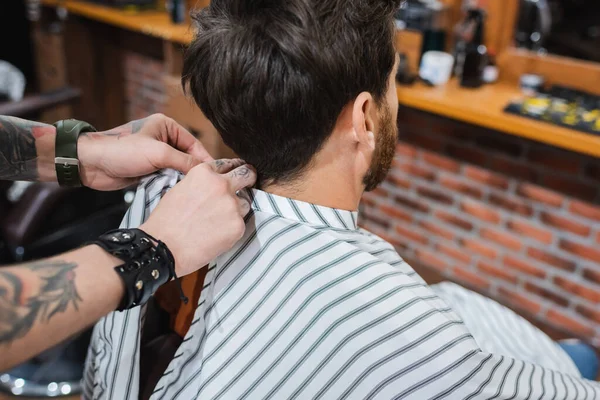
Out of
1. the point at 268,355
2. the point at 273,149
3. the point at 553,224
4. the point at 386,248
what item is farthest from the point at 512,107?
the point at 268,355

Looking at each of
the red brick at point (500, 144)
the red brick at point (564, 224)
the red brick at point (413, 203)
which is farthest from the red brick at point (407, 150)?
the red brick at point (564, 224)

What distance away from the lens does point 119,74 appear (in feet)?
13.3

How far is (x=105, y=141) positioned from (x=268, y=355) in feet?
1.75

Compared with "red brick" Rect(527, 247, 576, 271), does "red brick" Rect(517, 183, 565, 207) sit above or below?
above

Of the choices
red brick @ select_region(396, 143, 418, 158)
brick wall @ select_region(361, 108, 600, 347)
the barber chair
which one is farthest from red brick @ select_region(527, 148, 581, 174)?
the barber chair

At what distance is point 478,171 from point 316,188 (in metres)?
1.67

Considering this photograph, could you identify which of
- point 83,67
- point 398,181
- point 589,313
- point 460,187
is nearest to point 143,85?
point 83,67

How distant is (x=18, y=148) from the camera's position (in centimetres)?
113

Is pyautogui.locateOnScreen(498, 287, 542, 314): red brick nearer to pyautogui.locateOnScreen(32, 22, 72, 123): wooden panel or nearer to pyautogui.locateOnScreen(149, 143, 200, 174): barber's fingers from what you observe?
pyautogui.locateOnScreen(149, 143, 200, 174): barber's fingers

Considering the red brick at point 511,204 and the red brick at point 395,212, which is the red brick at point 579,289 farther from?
the red brick at point 395,212

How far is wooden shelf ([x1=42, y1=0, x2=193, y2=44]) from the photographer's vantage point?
301 centimetres

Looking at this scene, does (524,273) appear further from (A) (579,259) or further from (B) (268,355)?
(B) (268,355)

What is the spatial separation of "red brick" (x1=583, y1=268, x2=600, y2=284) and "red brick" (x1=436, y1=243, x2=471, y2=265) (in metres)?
0.53

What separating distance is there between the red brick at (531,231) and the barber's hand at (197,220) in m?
1.94
